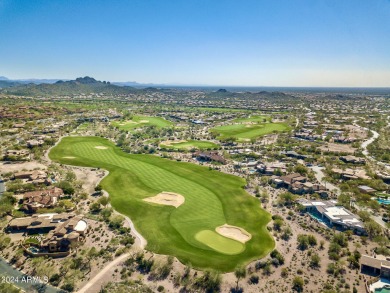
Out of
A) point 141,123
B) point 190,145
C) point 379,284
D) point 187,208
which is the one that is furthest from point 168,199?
point 141,123

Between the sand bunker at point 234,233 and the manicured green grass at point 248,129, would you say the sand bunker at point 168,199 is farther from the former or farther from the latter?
the manicured green grass at point 248,129

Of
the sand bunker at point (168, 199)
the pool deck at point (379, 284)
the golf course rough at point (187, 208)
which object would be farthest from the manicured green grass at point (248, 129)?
the pool deck at point (379, 284)

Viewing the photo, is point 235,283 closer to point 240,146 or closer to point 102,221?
point 102,221

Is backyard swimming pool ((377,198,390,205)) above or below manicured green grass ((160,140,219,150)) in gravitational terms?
below

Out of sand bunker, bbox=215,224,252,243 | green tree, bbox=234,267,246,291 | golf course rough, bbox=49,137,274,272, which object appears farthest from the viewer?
sand bunker, bbox=215,224,252,243

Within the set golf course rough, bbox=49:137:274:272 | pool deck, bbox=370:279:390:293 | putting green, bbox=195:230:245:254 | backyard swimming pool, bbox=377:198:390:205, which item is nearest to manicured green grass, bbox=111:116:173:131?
golf course rough, bbox=49:137:274:272

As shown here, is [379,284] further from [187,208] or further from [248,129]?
[248,129]

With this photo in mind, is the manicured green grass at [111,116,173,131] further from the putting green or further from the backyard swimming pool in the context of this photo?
the backyard swimming pool
